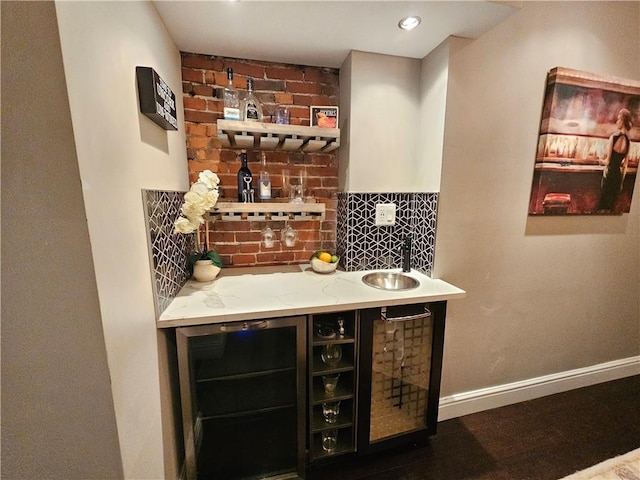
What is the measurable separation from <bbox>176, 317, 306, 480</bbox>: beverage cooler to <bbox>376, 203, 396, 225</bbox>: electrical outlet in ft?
2.85

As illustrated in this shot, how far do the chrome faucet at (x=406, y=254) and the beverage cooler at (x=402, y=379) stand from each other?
34cm

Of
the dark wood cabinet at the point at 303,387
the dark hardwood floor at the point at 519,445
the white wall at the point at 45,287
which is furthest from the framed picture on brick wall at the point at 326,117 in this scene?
the dark hardwood floor at the point at 519,445

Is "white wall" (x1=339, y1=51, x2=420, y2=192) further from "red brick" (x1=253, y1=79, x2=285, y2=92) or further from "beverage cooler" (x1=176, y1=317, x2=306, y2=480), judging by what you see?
"beverage cooler" (x1=176, y1=317, x2=306, y2=480)

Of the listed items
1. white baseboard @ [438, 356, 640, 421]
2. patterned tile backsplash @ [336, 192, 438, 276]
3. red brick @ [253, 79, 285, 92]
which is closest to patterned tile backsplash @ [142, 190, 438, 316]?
patterned tile backsplash @ [336, 192, 438, 276]

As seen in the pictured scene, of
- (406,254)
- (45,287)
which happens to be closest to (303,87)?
(406,254)

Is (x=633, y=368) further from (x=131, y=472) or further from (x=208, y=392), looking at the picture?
(x=131, y=472)

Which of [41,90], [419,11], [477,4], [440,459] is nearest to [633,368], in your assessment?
[440,459]

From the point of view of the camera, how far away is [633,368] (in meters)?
2.22

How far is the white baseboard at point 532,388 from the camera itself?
5.94 feet

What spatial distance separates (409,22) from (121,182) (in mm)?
1447

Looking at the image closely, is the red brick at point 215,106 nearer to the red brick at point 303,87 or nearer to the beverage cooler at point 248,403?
the red brick at point 303,87

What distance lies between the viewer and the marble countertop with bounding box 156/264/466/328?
116 cm

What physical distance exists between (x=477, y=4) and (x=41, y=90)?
1.61 meters

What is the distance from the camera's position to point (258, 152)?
5.81 ft
